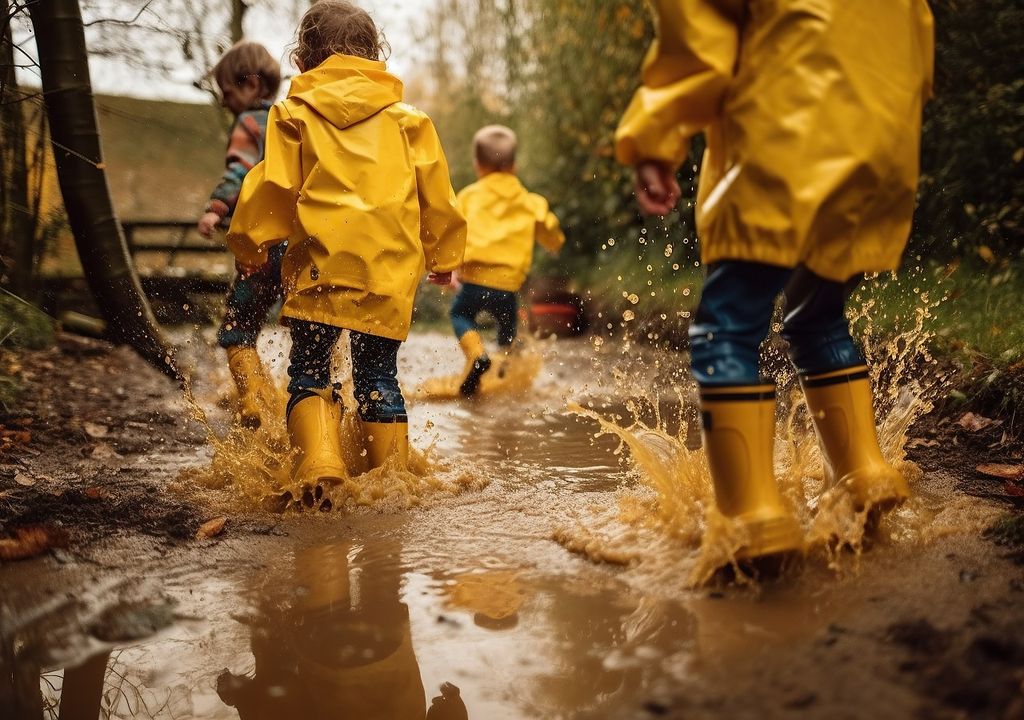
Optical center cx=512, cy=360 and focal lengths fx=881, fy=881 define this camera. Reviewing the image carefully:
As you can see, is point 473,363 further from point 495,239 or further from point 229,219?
point 229,219

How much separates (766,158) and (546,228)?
4037 millimetres


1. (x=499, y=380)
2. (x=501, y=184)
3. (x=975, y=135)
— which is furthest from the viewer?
(x=501, y=184)

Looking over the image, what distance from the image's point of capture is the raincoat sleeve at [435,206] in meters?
3.24

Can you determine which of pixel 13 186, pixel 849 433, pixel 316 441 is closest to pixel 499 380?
pixel 316 441

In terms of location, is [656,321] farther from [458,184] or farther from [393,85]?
[458,184]

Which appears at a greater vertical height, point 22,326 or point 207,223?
point 207,223

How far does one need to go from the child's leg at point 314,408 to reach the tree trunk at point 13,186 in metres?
1.71

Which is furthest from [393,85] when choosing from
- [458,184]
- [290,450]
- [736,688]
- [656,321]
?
[458,184]

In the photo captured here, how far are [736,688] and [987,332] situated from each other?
9.73 feet

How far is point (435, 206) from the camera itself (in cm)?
329

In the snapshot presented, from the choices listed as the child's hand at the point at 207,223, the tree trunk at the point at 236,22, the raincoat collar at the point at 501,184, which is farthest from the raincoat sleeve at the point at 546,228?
the tree trunk at the point at 236,22

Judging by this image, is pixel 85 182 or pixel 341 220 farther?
pixel 85 182

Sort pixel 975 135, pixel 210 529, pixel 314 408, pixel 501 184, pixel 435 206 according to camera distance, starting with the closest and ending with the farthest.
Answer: pixel 210 529 < pixel 314 408 < pixel 435 206 < pixel 975 135 < pixel 501 184

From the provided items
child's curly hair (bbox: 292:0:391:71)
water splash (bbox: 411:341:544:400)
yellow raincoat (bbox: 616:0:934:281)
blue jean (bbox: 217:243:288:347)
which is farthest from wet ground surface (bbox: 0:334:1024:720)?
water splash (bbox: 411:341:544:400)
